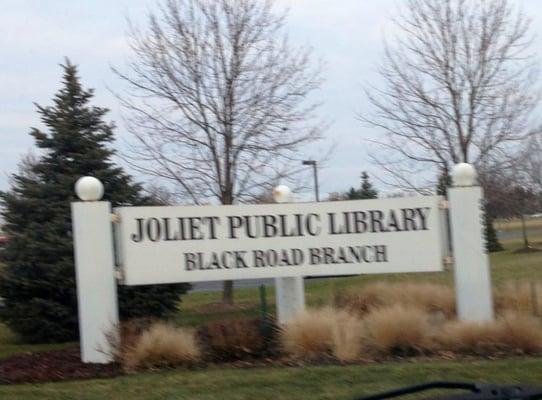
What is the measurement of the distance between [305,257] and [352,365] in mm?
2554

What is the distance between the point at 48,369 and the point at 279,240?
3.60m

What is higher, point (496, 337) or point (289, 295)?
point (289, 295)

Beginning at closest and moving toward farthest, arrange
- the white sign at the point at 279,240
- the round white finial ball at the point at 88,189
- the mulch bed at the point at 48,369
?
the mulch bed at the point at 48,369 → the round white finial ball at the point at 88,189 → the white sign at the point at 279,240

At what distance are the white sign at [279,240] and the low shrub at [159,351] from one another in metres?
1.58

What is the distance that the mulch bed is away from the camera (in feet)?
32.9

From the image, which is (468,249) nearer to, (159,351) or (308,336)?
(308,336)

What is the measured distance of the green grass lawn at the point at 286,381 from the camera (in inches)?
344

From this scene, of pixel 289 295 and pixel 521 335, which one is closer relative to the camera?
pixel 521 335

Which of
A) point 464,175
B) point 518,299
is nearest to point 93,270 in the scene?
point 464,175

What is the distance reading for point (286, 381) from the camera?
911 centimetres

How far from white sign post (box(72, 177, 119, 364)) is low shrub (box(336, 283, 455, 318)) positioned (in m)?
3.84

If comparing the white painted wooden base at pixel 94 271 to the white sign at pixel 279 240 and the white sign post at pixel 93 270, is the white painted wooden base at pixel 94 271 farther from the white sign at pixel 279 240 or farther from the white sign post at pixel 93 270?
the white sign at pixel 279 240

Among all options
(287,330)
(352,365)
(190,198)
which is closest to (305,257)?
(287,330)

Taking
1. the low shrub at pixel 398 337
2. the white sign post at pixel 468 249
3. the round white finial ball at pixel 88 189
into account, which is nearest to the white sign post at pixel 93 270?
the round white finial ball at pixel 88 189
